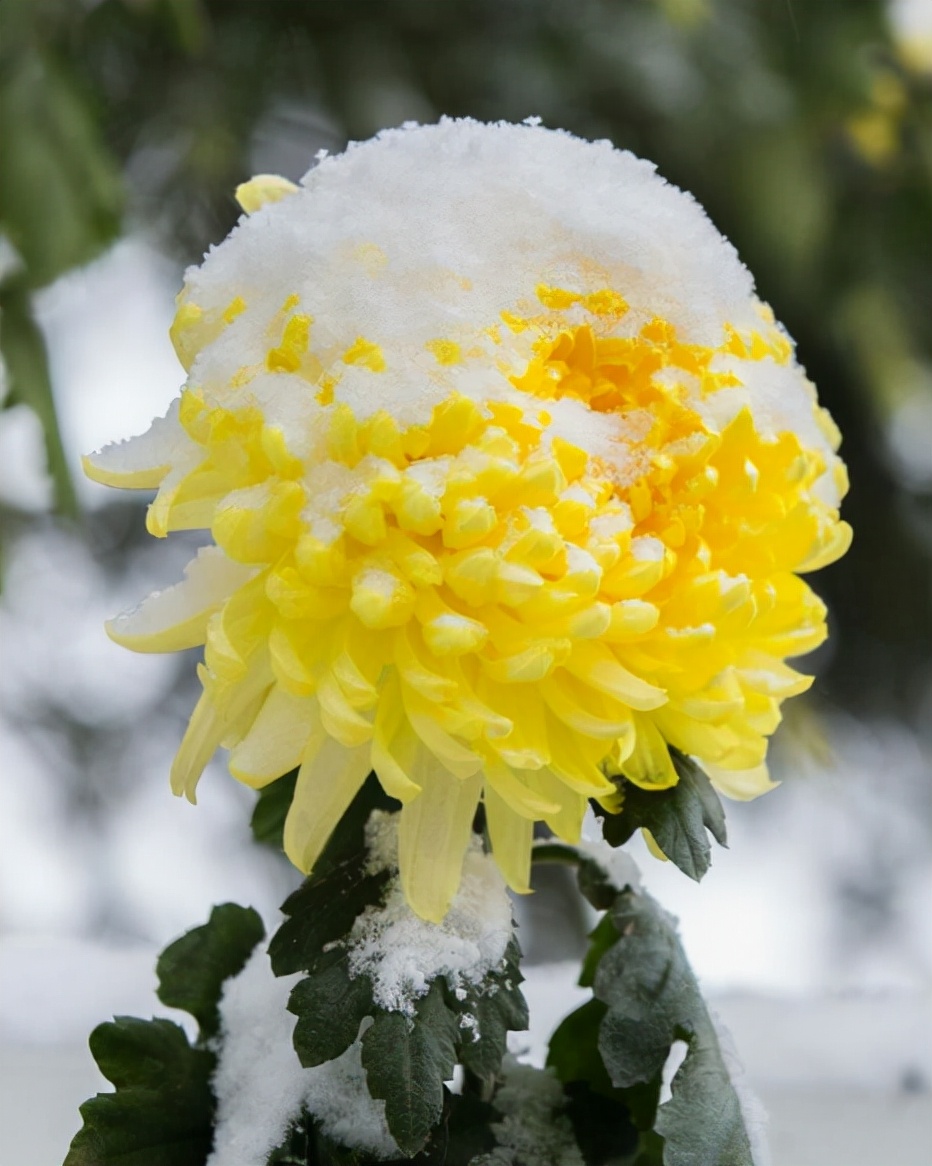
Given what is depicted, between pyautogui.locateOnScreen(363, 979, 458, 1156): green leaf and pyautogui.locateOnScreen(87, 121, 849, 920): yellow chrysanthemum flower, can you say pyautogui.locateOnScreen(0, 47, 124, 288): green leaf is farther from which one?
pyautogui.locateOnScreen(363, 979, 458, 1156): green leaf

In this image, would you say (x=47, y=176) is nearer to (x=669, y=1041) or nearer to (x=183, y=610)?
(x=183, y=610)

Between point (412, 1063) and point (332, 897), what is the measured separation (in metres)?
0.05

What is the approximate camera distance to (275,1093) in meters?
0.34

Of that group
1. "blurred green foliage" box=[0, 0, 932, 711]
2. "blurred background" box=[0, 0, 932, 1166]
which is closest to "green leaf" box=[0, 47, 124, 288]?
"blurred background" box=[0, 0, 932, 1166]

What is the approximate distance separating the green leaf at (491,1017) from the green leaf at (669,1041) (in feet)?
0.13

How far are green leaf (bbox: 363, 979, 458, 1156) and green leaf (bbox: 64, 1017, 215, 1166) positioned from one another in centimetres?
9

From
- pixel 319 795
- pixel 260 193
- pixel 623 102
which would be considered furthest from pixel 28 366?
pixel 623 102

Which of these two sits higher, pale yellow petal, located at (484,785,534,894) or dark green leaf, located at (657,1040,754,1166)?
pale yellow petal, located at (484,785,534,894)

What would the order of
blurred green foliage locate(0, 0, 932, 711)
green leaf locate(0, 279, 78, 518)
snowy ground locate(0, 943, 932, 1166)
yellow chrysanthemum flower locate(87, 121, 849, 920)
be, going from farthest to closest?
blurred green foliage locate(0, 0, 932, 711) < green leaf locate(0, 279, 78, 518) < snowy ground locate(0, 943, 932, 1166) < yellow chrysanthemum flower locate(87, 121, 849, 920)

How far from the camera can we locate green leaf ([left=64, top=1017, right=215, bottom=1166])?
1.11 feet

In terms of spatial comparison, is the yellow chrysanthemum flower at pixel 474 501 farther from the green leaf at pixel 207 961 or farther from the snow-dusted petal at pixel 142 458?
the green leaf at pixel 207 961

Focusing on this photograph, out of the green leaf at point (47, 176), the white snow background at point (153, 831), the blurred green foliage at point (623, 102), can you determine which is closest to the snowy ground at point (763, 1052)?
the white snow background at point (153, 831)

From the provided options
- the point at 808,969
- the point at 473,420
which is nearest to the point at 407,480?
the point at 473,420

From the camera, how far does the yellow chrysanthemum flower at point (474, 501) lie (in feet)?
0.91
